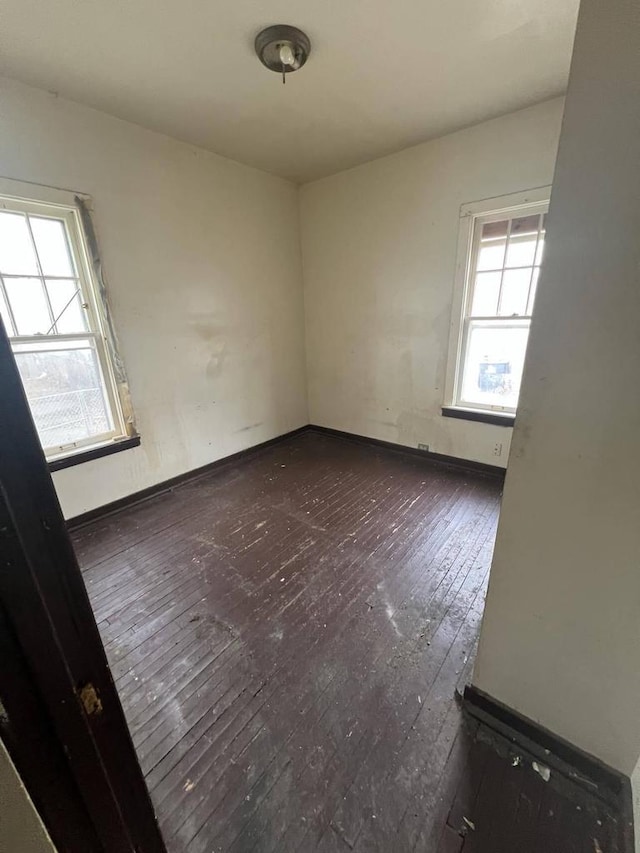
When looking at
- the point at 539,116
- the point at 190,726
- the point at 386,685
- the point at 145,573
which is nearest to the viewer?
the point at 190,726

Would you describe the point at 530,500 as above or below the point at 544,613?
above

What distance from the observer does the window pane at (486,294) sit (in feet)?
8.63

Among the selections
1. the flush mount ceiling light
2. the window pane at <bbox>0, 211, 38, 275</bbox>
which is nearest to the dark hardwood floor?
the window pane at <bbox>0, 211, 38, 275</bbox>

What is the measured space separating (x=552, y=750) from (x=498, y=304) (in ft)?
8.50

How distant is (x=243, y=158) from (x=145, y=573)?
3.15m

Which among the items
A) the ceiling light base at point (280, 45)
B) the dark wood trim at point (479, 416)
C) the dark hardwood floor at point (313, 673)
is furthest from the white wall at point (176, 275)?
the dark wood trim at point (479, 416)

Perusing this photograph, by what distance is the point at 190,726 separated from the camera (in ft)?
3.99

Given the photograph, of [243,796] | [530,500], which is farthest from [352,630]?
[530,500]

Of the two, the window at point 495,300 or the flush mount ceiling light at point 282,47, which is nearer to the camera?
the flush mount ceiling light at point 282,47

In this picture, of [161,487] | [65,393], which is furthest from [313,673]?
[65,393]

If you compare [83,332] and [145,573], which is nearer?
[145,573]

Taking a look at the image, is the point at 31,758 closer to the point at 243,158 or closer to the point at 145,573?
the point at 145,573

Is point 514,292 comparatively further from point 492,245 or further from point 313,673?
point 313,673

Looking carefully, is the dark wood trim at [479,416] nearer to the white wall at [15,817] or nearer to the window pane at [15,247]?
the white wall at [15,817]
